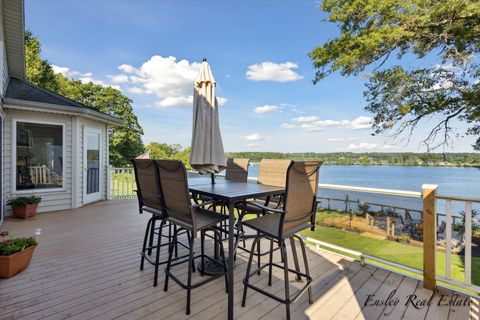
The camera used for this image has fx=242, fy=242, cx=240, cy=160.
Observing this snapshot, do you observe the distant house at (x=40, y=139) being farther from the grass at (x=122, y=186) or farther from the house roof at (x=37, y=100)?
the grass at (x=122, y=186)

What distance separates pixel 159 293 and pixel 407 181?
87.4ft

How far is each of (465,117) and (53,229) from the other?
12.5m

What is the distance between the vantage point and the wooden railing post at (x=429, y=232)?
2391 millimetres

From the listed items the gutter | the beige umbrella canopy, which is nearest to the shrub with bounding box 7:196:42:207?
the gutter

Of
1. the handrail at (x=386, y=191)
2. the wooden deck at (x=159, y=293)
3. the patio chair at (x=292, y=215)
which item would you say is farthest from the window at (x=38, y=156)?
the handrail at (x=386, y=191)

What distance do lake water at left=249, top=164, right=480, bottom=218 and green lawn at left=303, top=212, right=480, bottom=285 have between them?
73 cm

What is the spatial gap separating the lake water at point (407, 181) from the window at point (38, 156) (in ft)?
16.8

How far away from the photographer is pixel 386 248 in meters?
5.17

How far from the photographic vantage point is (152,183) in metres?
2.66

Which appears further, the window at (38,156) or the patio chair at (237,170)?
the window at (38,156)

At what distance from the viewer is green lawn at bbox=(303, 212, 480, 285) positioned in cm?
468

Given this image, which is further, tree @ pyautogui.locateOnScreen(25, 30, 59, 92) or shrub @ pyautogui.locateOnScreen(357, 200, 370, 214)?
tree @ pyautogui.locateOnScreen(25, 30, 59, 92)

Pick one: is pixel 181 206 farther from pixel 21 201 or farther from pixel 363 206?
pixel 21 201

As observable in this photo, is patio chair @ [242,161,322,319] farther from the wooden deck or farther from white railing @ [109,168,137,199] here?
white railing @ [109,168,137,199]
